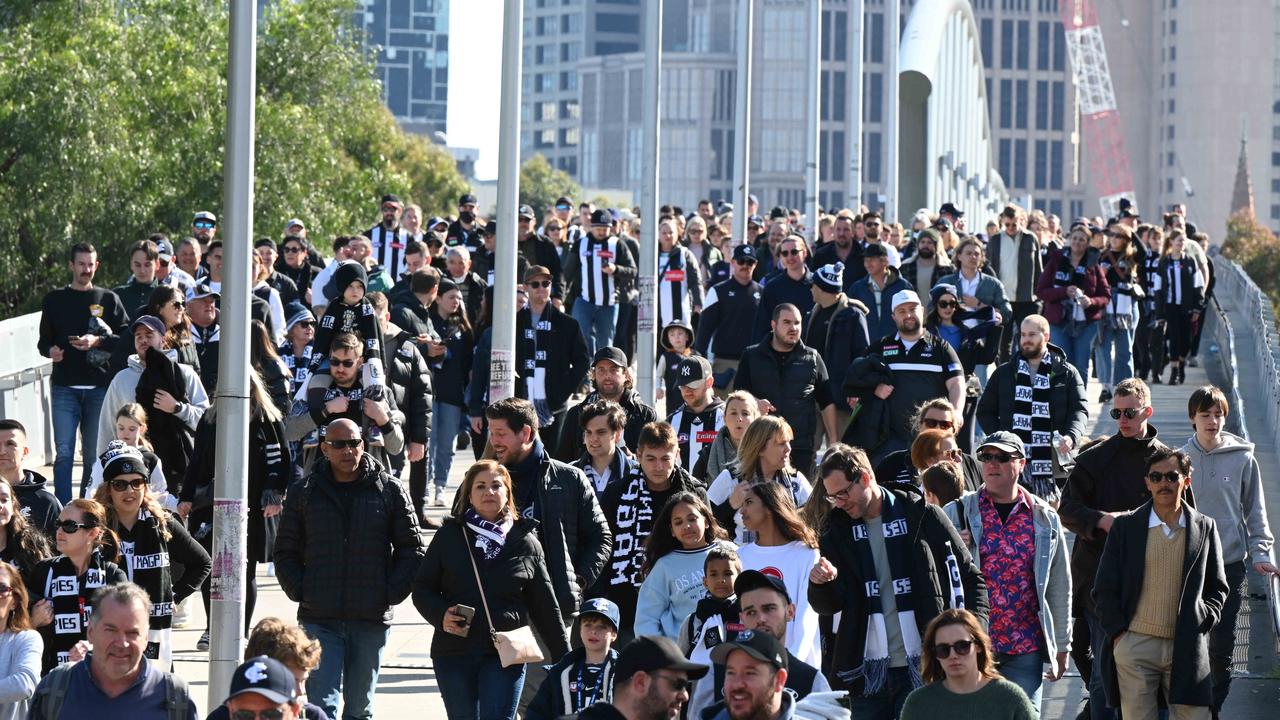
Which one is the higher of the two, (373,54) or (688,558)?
(373,54)

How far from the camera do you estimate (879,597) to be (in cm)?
916

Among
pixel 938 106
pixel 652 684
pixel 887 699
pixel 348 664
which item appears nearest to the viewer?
pixel 652 684

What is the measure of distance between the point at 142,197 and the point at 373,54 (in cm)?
1271

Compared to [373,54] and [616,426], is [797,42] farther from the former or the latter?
[616,426]

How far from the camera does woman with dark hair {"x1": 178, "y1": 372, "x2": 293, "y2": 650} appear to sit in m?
11.7

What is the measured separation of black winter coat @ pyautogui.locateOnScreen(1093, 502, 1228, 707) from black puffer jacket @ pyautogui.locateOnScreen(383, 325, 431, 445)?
18.9ft

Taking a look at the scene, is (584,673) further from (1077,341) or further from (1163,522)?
(1077,341)

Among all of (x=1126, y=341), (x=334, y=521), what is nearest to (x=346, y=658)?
(x=334, y=521)

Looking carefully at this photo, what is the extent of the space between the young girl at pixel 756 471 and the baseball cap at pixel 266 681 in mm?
3971

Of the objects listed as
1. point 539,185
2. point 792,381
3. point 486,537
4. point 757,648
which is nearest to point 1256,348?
point 792,381

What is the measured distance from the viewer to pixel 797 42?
163500mm

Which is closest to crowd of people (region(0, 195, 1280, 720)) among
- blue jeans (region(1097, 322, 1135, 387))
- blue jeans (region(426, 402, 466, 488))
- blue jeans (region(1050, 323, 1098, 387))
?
blue jeans (region(426, 402, 466, 488))

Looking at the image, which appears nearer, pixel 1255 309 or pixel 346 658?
pixel 346 658

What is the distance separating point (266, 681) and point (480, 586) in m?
2.67
